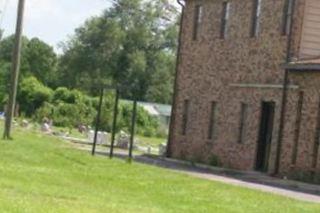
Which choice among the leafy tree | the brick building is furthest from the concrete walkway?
the leafy tree

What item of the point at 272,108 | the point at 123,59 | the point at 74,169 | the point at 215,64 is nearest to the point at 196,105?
the point at 215,64

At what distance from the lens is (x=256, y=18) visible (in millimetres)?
36094

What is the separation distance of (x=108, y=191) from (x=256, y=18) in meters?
18.8

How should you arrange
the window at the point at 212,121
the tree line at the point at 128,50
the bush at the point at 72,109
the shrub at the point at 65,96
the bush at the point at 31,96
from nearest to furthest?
the window at the point at 212,121, the bush at the point at 72,109, the shrub at the point at 65,96, the bush at the point at 31,96, the tree line at the point at 128,50

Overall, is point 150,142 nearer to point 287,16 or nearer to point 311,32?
point 287,16

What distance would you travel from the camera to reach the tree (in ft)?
308

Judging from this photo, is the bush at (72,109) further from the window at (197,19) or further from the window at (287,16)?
the window at (287,16)

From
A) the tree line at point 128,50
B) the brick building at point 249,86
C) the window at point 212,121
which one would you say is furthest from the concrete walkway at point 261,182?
the tree line at point 128,50

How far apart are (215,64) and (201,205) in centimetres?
2133

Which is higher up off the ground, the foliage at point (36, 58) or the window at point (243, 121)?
the foliage at point (36, 58)

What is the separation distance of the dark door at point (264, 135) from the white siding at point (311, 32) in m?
2.31

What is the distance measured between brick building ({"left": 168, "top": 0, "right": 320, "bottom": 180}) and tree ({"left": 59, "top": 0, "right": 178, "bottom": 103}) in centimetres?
5217

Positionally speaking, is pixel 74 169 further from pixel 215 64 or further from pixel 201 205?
pixel 215 64

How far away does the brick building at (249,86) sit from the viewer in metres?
31.7
